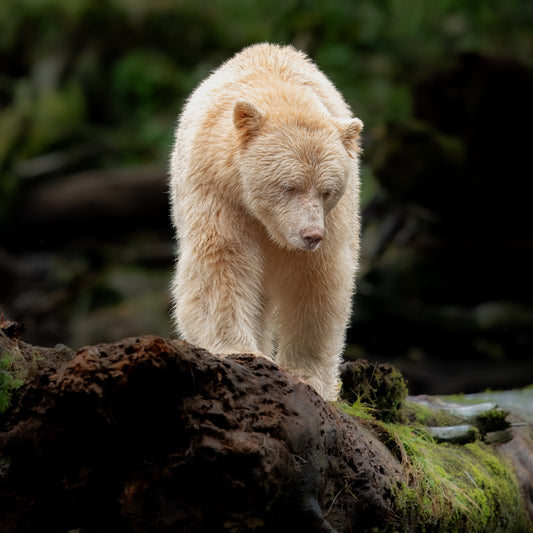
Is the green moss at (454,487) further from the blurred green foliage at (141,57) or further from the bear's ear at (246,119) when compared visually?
the blurred green foliage at (141,57)

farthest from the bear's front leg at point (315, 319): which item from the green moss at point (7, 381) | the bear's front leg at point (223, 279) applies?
the green moss at point (7, 381)

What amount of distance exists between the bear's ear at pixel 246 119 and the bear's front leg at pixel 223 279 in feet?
1.70

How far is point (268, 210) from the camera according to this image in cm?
480

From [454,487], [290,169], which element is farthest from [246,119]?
[454,487]

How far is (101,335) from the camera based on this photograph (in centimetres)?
1388

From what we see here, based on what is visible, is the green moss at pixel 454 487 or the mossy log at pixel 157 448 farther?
the green moss at pixel 454 487

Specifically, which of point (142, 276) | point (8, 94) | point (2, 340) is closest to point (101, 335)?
point (142, 276)

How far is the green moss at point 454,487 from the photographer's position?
444 centimetres

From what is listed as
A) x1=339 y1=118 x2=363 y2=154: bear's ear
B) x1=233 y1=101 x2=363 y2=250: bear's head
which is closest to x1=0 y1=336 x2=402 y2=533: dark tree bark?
x1=233 y1=101 x2=363 y2=250: bear's head

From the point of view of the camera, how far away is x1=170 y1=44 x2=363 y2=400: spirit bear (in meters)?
4.73

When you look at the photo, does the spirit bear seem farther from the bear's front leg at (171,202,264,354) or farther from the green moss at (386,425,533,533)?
the green moss at (386,425,533,533)

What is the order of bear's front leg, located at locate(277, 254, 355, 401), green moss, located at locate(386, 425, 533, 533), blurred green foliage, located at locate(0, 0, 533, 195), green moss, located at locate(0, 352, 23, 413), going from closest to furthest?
green moss, located at locate(0, 352, 23, 413), green moss, located at locate(386, 425, 533, 533), bear's front leg, located at locate(277, 254, 355, 401), blurred green foliage, located at locate(0, 0, 533, 195)

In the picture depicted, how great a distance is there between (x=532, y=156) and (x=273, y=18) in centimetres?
764

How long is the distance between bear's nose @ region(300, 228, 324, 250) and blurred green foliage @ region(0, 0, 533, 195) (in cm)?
1028
